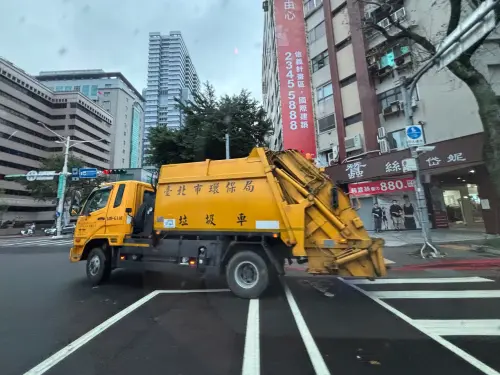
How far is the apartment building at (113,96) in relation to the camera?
96062mm

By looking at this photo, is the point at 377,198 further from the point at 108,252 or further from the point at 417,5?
the point at 108,252

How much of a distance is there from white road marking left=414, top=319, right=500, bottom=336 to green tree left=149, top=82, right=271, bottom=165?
13.9 metres

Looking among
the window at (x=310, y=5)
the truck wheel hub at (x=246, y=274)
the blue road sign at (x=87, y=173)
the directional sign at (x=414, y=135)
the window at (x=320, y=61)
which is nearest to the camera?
the truck wheel hub at (x=246, y=274)

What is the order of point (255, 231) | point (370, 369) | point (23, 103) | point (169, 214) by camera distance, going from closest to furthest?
point (370, 369) → point (255, 231) → point (169, 214) → point (23, 103)

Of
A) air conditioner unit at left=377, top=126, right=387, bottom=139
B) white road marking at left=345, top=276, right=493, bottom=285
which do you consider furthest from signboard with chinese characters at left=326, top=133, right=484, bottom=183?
white road marking at left=345, top=276, right=493, bottom=285

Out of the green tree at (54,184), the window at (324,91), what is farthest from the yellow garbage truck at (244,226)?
the green tree at (54,184)

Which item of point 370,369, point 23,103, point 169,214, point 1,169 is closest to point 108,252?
point 169,214

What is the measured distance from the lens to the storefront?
13.3 m

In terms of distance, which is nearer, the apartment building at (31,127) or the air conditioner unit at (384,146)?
the air conditioner unit at (384,146)

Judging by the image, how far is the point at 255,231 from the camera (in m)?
5.76

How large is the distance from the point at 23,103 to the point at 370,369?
8252cm

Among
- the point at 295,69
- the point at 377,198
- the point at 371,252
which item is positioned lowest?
the point at 371,252

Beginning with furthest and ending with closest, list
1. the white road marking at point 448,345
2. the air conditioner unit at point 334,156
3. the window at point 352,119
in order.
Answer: the air conditioner unit at point 334,156 < the window at point 352,119 < the white road marking at point 448,345

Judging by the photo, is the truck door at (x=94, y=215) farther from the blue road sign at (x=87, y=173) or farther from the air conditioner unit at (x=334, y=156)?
the blue road sign at (x=87, y=173)
